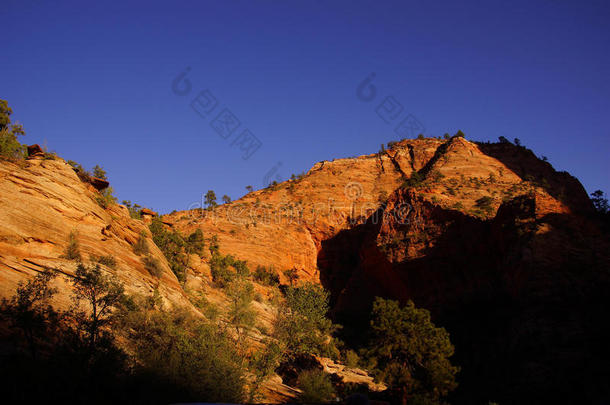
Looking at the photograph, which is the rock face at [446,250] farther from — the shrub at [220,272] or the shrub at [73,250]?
the shrub at [220,272]

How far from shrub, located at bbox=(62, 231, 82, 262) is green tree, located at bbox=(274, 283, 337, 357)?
1269cm

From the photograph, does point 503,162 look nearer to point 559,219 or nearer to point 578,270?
point 559,219

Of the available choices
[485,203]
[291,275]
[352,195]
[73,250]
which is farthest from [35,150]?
[352,195]

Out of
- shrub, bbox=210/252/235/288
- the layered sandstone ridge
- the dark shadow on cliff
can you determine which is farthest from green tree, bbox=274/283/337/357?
the layered sandstone ridge

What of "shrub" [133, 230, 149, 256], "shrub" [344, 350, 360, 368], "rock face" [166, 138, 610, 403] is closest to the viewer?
"rock face" [166, 138, 610, 403]

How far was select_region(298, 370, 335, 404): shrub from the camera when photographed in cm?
1640

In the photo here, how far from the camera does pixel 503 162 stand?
47.9 m

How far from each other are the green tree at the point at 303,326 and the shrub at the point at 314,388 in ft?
13.2

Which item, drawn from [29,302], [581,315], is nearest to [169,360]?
[29,302]

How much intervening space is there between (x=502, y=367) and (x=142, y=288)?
804 inches

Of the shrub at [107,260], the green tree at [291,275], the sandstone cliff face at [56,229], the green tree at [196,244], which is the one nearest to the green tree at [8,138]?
the sandstone cliff face at [56,229]

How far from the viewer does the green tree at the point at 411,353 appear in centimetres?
1906

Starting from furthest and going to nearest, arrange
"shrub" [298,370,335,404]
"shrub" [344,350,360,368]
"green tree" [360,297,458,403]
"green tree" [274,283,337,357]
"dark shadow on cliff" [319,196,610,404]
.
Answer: "shrub" [344,350,360,368], "green tree" [274,283,337,357], "green tree" [360,297,458,403], "dark shadow on cliff" [319,196,610,404], "shrub" [298,370,335,404]

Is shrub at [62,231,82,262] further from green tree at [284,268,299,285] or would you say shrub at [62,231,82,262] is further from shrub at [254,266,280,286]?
green tree at [284,268,299,285]
